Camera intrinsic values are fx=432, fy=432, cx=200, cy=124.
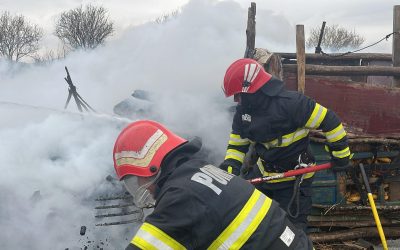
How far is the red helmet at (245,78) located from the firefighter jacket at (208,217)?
1883mm

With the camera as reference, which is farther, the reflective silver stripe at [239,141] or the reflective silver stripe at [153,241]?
the reflective silver stripe at [239,141]

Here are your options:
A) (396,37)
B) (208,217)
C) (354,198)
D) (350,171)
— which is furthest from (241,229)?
(396,37)

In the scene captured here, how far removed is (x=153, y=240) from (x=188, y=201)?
192 mm

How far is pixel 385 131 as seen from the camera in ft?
17.5

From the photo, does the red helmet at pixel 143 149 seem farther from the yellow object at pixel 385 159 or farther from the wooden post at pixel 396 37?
the wooden post at pixel 396 37

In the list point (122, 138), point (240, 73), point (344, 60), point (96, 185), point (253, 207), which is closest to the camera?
point (253, 207)

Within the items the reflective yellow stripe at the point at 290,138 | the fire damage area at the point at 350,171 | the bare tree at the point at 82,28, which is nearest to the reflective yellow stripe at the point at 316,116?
the reflective yellow stripe at the point at 290,138

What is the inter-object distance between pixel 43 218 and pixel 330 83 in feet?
11.8

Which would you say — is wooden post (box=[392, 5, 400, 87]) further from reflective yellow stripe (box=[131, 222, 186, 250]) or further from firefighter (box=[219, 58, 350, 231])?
reflective yellow stripe (box=[131, 222, 186, 250])

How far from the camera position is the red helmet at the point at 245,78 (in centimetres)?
366

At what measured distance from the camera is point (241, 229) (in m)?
1.72

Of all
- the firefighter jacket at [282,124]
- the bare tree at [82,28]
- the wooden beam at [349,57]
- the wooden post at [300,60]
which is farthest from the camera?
the bare tree at [82,28]

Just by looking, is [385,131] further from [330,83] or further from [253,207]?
[253,207]

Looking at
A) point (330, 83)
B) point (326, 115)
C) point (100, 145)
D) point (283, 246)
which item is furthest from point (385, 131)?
point (283, 246)
